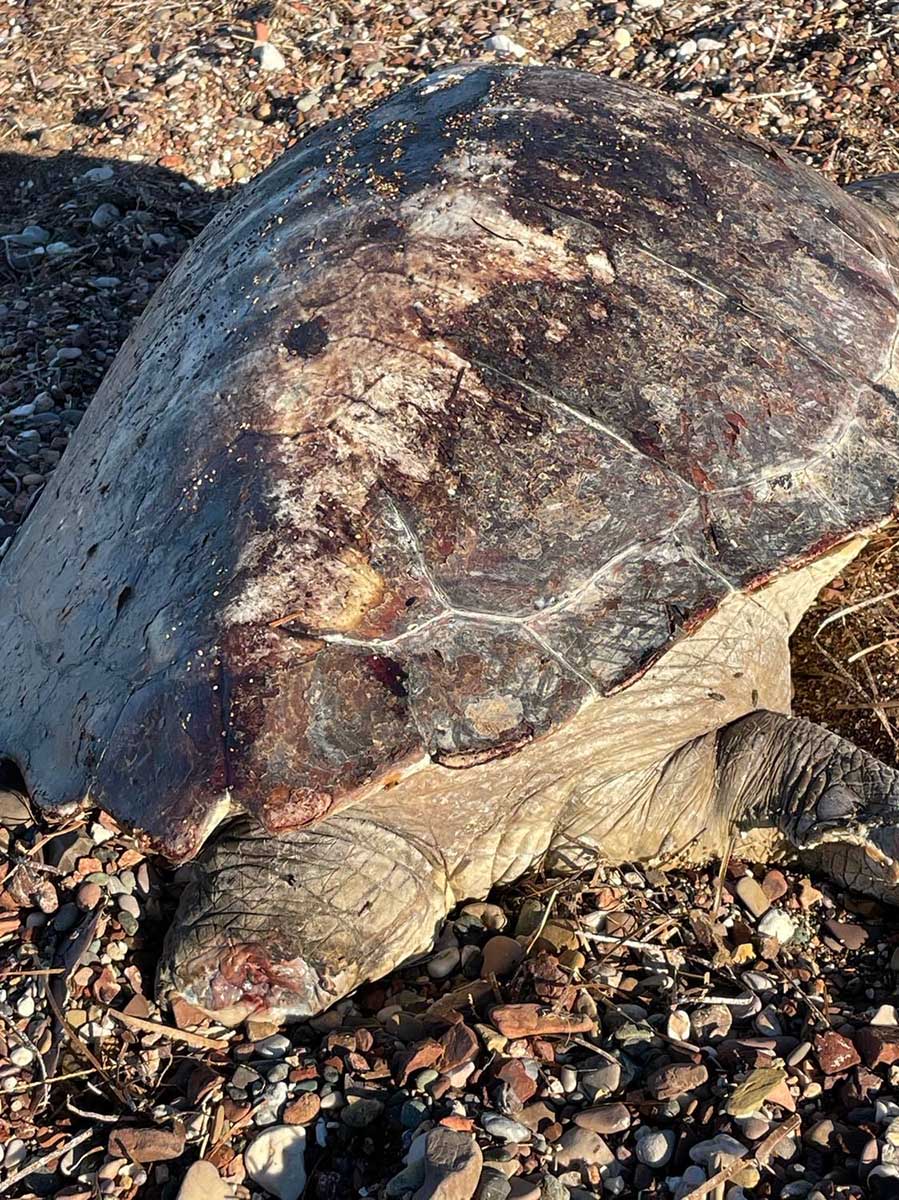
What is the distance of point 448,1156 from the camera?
85.0 inches

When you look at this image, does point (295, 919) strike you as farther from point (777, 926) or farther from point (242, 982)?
point (777, 926)

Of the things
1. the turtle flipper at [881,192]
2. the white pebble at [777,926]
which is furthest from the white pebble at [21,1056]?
the turtle flipper at [881,192]

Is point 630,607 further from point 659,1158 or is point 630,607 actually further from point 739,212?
point 739,212

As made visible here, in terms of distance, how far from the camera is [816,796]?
9.32 feet

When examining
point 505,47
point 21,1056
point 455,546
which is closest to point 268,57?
point 505,47

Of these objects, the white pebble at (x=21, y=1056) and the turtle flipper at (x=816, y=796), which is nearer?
the white pebble at (x=21, y=1056)

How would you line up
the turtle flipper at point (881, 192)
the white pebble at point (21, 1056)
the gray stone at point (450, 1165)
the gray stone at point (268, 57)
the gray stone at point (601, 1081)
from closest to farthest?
1. the gray stone at point (450, 1165)
2. the gray stone at point (601, 1081)
3. the white pebble at point (21, 1056)
4. the turtle flipper at point (881, 192)
5. the gray stone at point (268, 57)

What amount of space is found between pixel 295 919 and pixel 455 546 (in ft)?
2.92

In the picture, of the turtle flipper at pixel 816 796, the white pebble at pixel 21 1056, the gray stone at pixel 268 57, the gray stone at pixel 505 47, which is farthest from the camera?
the gray stone at pixel 268 57

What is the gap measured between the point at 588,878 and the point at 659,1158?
0.77 metres

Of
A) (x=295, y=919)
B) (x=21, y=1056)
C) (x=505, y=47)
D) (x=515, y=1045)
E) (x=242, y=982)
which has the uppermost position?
(x=505, y=47)

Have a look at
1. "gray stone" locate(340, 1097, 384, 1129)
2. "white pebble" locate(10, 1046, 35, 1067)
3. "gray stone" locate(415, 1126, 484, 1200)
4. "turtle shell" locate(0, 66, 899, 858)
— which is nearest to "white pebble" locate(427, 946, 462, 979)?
"gray stone" locate(340, 1097, 384, 1129)

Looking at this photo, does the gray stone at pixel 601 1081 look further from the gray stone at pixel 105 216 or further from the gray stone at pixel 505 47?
the gray stone at pixel 505 47

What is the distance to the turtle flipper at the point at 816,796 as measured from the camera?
276 centimetres
